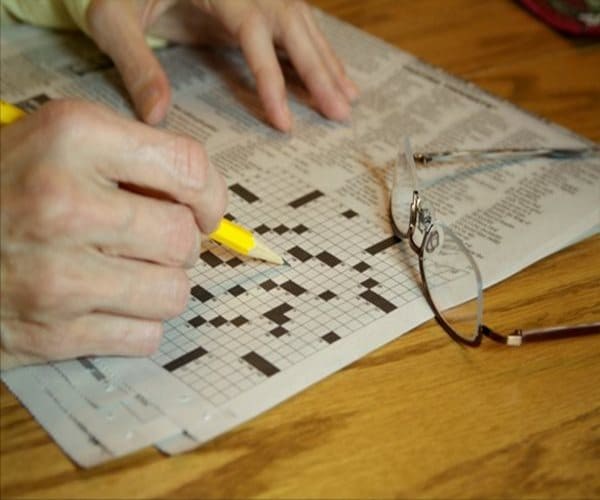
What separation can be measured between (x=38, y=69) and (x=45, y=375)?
0.52 m

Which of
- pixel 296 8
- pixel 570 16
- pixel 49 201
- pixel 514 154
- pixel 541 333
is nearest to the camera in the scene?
pixel 49 201

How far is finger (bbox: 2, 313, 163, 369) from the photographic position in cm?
68

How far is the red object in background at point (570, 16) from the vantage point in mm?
1202

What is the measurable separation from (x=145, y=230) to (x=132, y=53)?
401mm

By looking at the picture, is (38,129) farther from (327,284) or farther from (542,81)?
(542,81)

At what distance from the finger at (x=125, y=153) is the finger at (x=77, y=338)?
10 centimetres

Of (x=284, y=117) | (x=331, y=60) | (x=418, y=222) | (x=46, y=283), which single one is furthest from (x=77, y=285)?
(x=331, y=60)

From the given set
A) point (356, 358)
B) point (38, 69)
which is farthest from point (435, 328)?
point (38, 69)

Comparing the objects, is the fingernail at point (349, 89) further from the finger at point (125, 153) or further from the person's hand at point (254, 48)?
the finger at point (125, 153)

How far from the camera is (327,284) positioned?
0.79 metres

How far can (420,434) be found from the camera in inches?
26.4

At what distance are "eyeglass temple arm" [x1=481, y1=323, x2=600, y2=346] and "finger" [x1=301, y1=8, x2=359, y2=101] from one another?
1.36ft

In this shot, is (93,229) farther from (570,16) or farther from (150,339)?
(570,16)

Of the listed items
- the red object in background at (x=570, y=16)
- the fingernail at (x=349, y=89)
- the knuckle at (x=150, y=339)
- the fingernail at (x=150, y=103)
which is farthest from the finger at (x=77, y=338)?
the red object in background at (x=570, y=16)
